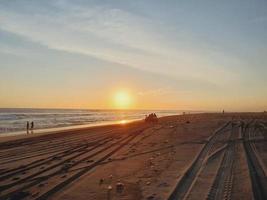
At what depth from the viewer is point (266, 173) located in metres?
9.99

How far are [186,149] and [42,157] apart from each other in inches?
277

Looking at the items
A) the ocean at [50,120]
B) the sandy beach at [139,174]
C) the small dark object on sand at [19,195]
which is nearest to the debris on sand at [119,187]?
the sandy beach at [139,174]

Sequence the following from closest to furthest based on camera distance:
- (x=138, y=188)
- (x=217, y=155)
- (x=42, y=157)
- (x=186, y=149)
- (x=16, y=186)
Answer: (x=138, y=188) → (x=16, y=186) → (x=217, y=155) → (x=42, y=157) → (x=186, y=149)

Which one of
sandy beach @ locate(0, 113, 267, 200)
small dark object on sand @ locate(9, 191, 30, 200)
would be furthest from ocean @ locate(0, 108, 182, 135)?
small dark object on sand @ locate(9, 191, 30, 200)

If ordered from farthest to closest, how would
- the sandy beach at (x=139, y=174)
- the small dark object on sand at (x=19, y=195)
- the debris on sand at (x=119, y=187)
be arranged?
the debris on sand at (x=119, y=187)
the sandy beach at (x=139, y=174)
the small dark object on sand at (x=19, y=195)

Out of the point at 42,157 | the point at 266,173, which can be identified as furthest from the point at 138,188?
the point at 42,157

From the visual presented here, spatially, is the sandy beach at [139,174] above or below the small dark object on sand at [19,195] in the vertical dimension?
above

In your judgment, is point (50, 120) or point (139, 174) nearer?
point (139, 174)

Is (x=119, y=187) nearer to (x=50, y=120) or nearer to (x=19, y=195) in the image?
(x=19, y=195)

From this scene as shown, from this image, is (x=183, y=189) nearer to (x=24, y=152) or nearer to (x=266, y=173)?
(x=266, y=173)

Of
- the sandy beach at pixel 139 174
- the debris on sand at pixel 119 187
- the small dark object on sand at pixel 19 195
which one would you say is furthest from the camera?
the debris on sand at pixel 119 187

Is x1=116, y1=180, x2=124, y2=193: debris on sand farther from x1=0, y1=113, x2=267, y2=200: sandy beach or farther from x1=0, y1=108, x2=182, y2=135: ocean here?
x1=0, y1=108, x2=182, y2=135: ocean

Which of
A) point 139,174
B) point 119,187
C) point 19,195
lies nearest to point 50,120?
point 139,174

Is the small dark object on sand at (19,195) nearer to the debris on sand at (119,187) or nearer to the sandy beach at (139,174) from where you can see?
the sandy beach at (139,174)
